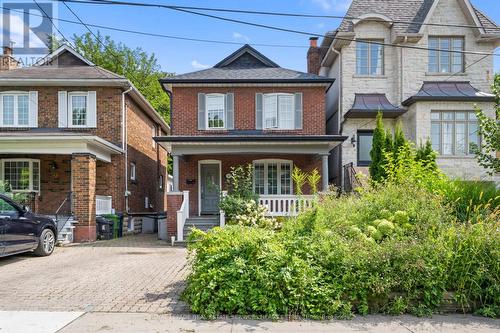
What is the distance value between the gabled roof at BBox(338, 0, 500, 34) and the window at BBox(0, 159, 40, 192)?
49.3 ft

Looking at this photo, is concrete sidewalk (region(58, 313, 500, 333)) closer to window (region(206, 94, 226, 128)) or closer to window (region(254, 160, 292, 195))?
window (region(254, 160, 292, 195))

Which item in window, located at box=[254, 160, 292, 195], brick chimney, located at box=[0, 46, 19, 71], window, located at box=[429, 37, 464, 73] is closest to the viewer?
window, located at box=[254, 160, 292, 195]

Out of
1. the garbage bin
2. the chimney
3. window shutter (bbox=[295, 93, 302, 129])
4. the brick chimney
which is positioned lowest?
the garbage bin

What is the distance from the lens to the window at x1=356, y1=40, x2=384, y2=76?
1672cm

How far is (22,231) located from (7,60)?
45.0 ft

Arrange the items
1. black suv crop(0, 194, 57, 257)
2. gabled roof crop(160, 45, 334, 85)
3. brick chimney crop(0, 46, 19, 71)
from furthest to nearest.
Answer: brick chimney crop(0, 46, 19, 71), gabled roof crop(160, 45, 334, 85), black suv crop(0, 194, 57, 257)

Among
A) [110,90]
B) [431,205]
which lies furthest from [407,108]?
[110,90]

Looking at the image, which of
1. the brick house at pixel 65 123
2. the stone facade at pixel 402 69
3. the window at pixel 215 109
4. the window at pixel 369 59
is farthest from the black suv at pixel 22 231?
the window at pixel 369 59

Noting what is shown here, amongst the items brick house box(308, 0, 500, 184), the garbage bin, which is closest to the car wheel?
the garbage bin

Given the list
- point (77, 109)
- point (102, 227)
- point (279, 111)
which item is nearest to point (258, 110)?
point (279, 111)

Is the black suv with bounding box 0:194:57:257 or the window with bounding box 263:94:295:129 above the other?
the window with bounding box 263:94:295:129

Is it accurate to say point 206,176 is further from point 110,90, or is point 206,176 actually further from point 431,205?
point 431,205

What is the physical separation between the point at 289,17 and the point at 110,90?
9.06 meters

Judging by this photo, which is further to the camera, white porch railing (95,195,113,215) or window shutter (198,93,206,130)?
window shutter (198,93,206,130)
